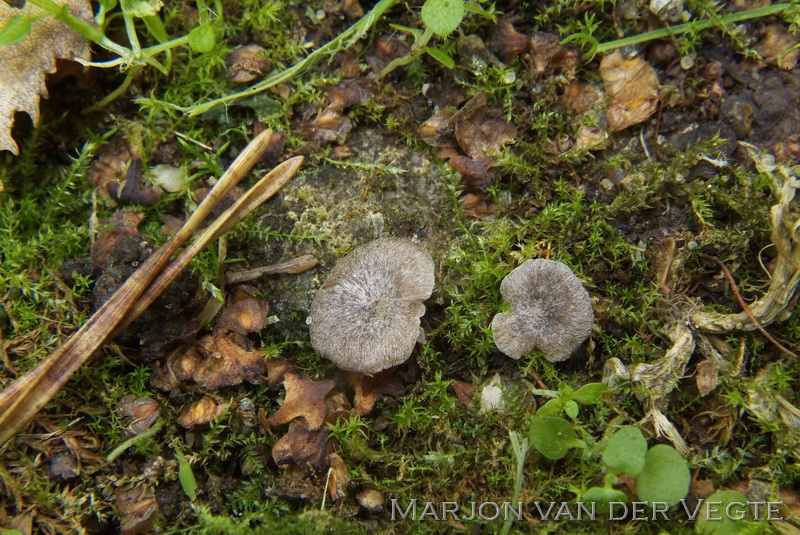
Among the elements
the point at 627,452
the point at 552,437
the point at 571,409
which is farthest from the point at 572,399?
the point at 627,452

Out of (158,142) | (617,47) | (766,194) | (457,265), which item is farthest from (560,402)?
(158,142)

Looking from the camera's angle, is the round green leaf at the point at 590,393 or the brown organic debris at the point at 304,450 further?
the brown organic debris at the point at 304,450

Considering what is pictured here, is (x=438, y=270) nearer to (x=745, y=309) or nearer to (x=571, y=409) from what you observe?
(x=571, y=409)

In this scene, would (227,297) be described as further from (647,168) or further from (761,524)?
(761,524)

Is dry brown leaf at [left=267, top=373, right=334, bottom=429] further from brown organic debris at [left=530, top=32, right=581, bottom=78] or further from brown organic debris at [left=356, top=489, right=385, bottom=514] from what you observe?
brown organic debris at [left=530, top=32, right=581, bottom=78]

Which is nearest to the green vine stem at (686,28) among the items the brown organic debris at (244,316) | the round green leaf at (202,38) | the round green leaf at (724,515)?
the round green leaf at (202,38)

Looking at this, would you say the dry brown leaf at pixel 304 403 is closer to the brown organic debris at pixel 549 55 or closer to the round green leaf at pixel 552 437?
the round green leaf at pixel 552 437

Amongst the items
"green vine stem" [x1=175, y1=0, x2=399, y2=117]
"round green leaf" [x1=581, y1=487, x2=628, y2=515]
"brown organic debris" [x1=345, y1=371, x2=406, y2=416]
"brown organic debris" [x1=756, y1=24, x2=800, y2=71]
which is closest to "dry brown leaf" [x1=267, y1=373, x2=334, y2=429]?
"brown organic debris" [x1=345, y1=371, x2=406, y2=416]
